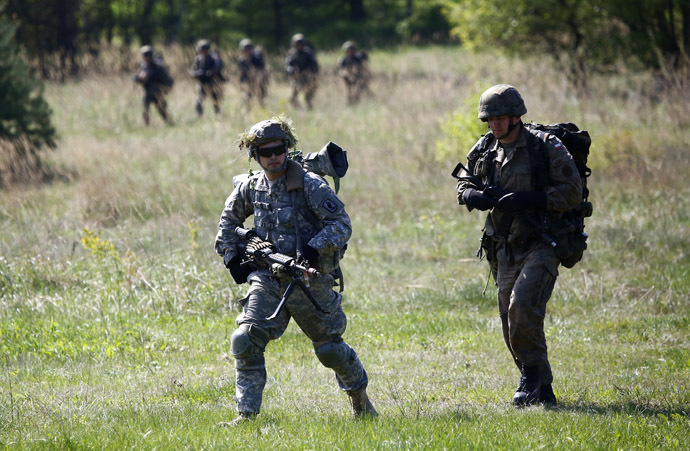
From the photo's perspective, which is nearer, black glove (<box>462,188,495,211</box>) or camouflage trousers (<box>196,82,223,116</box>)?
black glove (<box>462,188,495,211</box>)

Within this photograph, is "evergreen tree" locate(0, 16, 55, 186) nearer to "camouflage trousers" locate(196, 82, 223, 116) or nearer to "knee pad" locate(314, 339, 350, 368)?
"camouflage trousers" locate(196, 82, 223, 116)

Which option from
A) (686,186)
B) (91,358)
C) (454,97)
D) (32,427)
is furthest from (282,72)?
(32,427)

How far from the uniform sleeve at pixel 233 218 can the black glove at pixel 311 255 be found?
522mm

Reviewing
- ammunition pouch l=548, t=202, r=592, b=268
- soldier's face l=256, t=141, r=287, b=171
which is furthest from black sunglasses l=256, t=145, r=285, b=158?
ammunition pouch l=548, t=202, r=592, b=268

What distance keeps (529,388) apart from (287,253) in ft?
6.21

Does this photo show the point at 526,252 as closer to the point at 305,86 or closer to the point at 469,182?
the point at 469,182

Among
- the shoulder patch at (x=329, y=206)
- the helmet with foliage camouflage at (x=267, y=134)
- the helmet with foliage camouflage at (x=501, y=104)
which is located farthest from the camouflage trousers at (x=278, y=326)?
the helmet with foliage camouflage at (x=501, y=104)

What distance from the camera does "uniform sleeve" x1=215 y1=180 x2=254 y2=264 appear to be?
5.11 metres

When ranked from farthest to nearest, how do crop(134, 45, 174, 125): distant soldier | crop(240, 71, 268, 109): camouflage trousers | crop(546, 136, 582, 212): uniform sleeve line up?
1. crop(240, 71, 268, 109): camouflage trousers
2. crop(134, 45, 174, 125): distant soldier
3. crop(546, 136, 582, 212): uniform sleeve

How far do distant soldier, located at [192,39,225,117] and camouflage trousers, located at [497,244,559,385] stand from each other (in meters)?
15.6

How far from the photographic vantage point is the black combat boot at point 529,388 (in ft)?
18.1

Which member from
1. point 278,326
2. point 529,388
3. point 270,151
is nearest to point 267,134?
point 270,151

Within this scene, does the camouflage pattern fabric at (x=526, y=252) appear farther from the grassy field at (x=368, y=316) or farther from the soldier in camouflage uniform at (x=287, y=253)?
the soldier in camouflage uniform at (x=287, y=253)

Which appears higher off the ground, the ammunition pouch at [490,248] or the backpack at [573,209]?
the backpack at [573,209]
